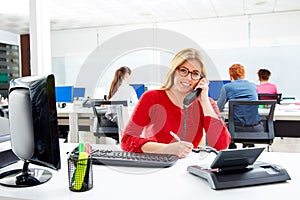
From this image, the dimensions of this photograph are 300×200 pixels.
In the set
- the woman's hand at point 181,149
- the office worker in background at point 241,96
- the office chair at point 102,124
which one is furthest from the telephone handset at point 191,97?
the office chair at point 102,124

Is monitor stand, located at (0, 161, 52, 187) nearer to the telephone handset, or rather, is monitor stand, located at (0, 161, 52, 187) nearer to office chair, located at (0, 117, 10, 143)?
office chair, located at (0, 117, 10, 143)

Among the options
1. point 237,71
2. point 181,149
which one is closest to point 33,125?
point 181,149

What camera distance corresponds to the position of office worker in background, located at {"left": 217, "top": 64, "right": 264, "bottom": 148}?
3016mm

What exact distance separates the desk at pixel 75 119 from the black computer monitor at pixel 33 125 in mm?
2484

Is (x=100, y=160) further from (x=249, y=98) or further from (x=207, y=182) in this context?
(x=249, y=98)

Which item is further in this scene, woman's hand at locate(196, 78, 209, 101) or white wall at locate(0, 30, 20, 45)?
white wall at locate(0, 30, 20, 45)

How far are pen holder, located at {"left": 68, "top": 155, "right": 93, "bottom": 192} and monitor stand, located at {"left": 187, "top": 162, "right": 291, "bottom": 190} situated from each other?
1.09 ft

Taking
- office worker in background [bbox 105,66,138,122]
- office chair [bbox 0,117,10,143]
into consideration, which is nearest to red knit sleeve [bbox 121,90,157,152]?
office chair [bbox 0,117,10,143]

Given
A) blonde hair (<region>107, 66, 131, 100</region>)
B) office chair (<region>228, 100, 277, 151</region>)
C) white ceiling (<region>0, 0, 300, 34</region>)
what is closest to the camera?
office chair (<region>228, 100, 277, 151</region>)

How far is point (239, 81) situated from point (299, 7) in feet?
12.3

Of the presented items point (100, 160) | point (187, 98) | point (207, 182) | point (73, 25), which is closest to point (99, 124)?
point (187, 98)

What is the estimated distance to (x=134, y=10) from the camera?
19.9ft

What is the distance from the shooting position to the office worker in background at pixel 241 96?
3016 mm

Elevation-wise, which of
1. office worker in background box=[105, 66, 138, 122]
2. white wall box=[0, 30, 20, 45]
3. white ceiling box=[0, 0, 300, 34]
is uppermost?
white ceiling box=[0, 0, 300, 34]
